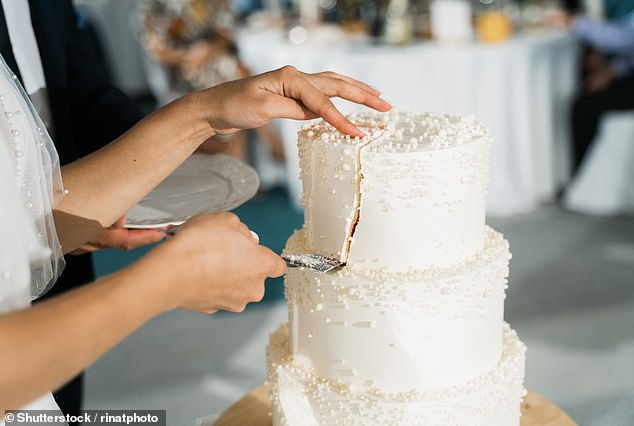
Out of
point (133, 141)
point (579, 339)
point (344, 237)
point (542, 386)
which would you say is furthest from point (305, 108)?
point (579, 339)

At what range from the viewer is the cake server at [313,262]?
140cm

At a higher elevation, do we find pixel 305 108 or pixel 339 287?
pixel 305 108

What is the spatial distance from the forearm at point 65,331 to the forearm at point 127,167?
52cm

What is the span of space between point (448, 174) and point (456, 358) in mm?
374

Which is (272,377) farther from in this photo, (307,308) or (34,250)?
(34,250)

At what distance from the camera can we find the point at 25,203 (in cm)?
132

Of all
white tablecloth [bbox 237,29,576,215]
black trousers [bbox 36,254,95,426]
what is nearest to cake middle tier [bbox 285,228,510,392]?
black trousers [bbox 36,254,95,426]

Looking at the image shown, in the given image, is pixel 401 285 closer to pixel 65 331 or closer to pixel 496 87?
pixel 65 331

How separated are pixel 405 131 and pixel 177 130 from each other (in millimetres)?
476

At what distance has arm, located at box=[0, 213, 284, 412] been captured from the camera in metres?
0.96

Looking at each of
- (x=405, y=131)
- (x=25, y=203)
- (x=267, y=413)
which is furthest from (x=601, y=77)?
(x=25, y=203)

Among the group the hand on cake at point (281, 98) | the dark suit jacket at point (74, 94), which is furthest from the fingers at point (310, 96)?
the dark suit jacket at point (74, 94)

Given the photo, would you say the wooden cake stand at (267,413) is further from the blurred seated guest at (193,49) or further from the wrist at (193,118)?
the blurred seated guest at (193,49)

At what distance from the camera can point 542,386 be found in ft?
10.0
